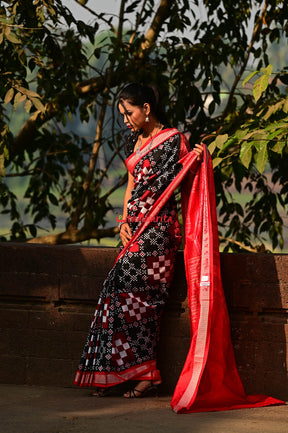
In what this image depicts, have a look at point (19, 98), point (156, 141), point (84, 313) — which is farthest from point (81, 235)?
point (156, 141)

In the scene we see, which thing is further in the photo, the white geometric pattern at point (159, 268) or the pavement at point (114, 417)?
the white geometric pattern at point (159, 268)

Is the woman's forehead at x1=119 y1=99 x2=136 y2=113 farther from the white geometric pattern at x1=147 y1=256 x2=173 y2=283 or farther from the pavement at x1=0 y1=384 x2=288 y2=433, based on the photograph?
the pavement at x1=0 y1=384 x2=288 y2=433

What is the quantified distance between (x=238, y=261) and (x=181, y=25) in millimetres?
2882

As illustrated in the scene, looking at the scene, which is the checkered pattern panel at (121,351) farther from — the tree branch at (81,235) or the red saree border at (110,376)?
the tree branch at (81,235)

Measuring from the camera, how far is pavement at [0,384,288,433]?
3.06m

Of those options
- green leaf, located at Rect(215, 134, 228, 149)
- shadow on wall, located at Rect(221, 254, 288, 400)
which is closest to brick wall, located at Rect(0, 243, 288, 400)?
shadow on wall, located at Rect(221, 254, 288, 400)

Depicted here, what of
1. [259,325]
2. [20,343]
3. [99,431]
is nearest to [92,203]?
[20,343]

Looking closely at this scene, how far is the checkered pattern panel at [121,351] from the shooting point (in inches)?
142

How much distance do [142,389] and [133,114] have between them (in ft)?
4.65

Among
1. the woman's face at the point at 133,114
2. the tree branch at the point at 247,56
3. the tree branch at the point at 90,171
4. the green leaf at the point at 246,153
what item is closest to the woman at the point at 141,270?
the woman's face at the point at 133,114

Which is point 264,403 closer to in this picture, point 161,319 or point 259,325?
point 259,325

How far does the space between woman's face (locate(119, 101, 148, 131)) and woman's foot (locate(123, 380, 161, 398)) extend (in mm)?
1322

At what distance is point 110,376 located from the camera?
11.9 feet

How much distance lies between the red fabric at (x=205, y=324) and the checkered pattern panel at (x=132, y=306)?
0.82ft
